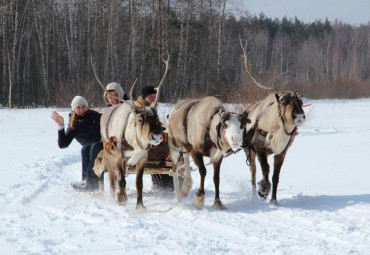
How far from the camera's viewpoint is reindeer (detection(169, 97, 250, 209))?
16.6ft

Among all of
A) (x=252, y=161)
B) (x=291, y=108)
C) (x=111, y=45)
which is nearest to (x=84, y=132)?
(x=252, y=161)

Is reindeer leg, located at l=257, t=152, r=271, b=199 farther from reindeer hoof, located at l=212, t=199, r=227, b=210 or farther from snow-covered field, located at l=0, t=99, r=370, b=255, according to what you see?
reindeer hoof, located at l=212, t=199, r=227, b=210

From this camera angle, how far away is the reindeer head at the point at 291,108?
5.16 meters

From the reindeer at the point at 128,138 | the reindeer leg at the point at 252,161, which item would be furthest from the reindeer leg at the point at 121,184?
the reindeer leg at the point at 252,161

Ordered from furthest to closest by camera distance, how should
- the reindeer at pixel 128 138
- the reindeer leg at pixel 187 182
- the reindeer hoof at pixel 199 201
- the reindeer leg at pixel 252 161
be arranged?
the reindeer leg at pixel 252 161, the reindeer leg at pixel 187 182, the reindeer hoof at pixel 199 201, the reindeer at pixel 128 138

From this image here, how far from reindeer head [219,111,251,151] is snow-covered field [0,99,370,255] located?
800mm

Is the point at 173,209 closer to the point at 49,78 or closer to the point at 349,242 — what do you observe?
the point at 349,242

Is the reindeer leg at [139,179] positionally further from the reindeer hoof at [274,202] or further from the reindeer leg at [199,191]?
the reindeer hoof at [274,202]

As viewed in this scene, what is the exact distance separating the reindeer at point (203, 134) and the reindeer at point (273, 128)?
52 cm

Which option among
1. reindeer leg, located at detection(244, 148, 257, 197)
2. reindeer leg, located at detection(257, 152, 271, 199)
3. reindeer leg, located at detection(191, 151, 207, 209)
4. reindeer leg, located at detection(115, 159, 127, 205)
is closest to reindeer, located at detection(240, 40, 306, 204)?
reindeer leg, located at detection(257, 152, 271, 199)

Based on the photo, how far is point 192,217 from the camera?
197 inches

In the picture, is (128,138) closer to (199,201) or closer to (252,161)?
(199,201)

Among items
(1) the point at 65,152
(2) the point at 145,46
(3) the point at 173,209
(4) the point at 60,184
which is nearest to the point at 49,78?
(2) the point at 145,46

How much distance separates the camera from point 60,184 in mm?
7301
